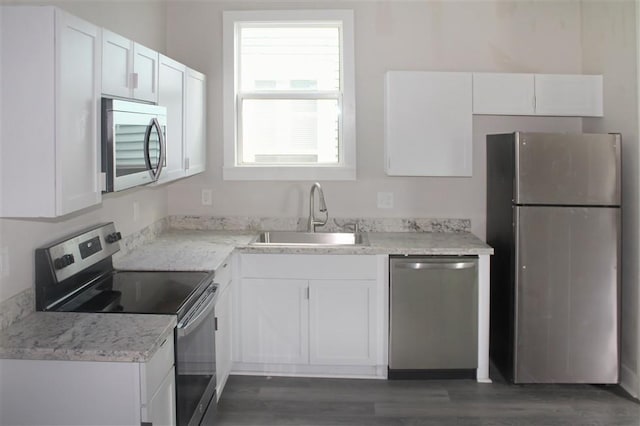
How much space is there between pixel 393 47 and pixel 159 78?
1.83m

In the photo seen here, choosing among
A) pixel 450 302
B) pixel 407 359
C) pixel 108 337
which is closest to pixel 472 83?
pixel 450 302

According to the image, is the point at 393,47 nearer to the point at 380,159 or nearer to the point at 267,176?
the point at 380,159

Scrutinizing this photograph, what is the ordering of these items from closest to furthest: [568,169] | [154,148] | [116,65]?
[116,65] → [154,148] → [568,169]

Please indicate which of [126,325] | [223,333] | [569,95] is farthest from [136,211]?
[569,95]

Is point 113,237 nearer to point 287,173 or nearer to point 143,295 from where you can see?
point 143,295

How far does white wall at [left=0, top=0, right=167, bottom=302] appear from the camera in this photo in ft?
8.02

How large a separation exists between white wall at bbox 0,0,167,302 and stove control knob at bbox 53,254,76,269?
94mm

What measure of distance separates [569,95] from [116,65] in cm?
288

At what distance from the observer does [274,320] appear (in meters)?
3.92

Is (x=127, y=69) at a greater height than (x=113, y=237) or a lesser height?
greater

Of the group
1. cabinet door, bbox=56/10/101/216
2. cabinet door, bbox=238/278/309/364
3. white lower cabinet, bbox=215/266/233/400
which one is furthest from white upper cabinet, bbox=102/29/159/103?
cabinet door, bbox=238/278/309/364

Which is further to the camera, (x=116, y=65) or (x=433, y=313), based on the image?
(x=433, y=313)

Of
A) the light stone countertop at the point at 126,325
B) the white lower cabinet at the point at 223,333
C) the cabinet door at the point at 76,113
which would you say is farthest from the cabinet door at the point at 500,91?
the cabinet door at the point at 76,113

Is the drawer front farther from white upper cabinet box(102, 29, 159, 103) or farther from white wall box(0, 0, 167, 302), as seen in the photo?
white upper cabinet box(102, 29, 159, 103)
